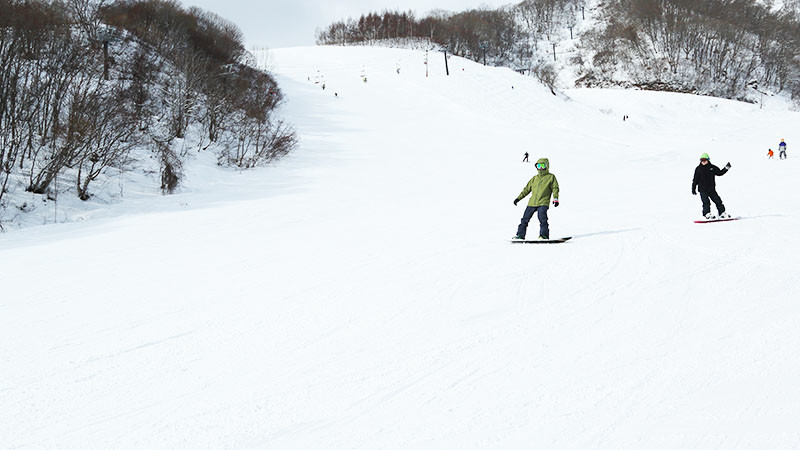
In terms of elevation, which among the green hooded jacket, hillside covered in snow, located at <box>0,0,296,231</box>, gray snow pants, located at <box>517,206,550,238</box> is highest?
hillside covered in snow, located at <box>0,0,296,231</box>

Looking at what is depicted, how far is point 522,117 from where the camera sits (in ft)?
134

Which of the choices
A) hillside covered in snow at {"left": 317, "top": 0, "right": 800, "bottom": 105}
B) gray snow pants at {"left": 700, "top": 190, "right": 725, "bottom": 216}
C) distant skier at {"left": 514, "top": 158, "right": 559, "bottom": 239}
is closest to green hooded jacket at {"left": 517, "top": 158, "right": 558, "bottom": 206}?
distant skier at {"left": 514, "top": 158, "right": 559, "bottom": 239}

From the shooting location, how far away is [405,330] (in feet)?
13.4

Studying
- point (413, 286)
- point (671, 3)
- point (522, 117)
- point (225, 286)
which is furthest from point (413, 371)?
point (671, 3)

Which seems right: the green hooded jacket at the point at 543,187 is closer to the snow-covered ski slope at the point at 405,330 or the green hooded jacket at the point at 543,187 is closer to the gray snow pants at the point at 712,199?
the snow-covered ski slope at the point at 405,330

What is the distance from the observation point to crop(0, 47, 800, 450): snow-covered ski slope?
2717mm

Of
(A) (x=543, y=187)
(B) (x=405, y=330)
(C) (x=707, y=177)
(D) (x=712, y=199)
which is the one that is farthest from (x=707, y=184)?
(B) (x=405, y=330)

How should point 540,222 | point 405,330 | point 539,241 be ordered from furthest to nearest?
1. point 540,222
2. point 539,241
3. point 405,330

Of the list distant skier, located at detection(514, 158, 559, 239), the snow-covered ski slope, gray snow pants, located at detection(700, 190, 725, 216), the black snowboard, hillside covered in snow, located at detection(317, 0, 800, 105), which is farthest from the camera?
hillside covered in snow, located at detection(317, 0, 800, 105)

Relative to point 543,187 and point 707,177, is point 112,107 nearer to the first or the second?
point 543,187

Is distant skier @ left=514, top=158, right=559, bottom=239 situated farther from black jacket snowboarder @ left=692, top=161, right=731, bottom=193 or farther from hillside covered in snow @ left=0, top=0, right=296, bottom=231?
hillside covered in snow @ left=0, top=0, right=296, bottom=231

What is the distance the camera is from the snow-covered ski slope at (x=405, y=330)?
2717 mm

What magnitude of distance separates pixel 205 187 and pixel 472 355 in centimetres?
1642

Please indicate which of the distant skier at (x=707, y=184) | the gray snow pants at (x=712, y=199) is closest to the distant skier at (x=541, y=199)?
the distant skier at (x=707, y=184)
